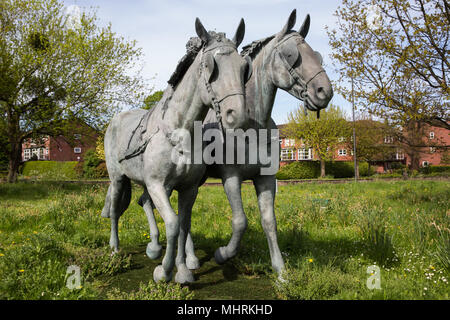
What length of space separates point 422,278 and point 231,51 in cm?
329

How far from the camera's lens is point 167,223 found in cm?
339

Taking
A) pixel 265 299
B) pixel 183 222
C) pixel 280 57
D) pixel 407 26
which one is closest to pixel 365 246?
pixel 265 299

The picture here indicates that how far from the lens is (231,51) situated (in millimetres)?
3076

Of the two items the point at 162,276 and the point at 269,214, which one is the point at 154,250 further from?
the point at 269,214

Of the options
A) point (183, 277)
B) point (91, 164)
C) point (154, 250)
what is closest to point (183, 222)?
point (154, 250)

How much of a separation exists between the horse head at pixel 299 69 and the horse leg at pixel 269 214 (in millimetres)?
991

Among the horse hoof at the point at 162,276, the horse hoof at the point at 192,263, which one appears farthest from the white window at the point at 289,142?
the horse hoof at the point at 162,276

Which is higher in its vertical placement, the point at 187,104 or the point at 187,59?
the point at 187,59

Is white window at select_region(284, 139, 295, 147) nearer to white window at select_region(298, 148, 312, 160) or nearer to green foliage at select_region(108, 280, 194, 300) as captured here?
white window at select_region(298, 148, 312, 160)

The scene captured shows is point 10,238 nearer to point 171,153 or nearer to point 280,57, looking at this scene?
point 171,153

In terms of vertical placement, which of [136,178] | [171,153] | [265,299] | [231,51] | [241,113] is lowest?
[265,299]

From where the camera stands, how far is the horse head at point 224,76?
2.85m

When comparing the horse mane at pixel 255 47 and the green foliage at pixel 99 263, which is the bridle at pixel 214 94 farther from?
the green foliage at pixel 99 263

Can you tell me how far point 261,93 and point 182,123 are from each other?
2.99ft
